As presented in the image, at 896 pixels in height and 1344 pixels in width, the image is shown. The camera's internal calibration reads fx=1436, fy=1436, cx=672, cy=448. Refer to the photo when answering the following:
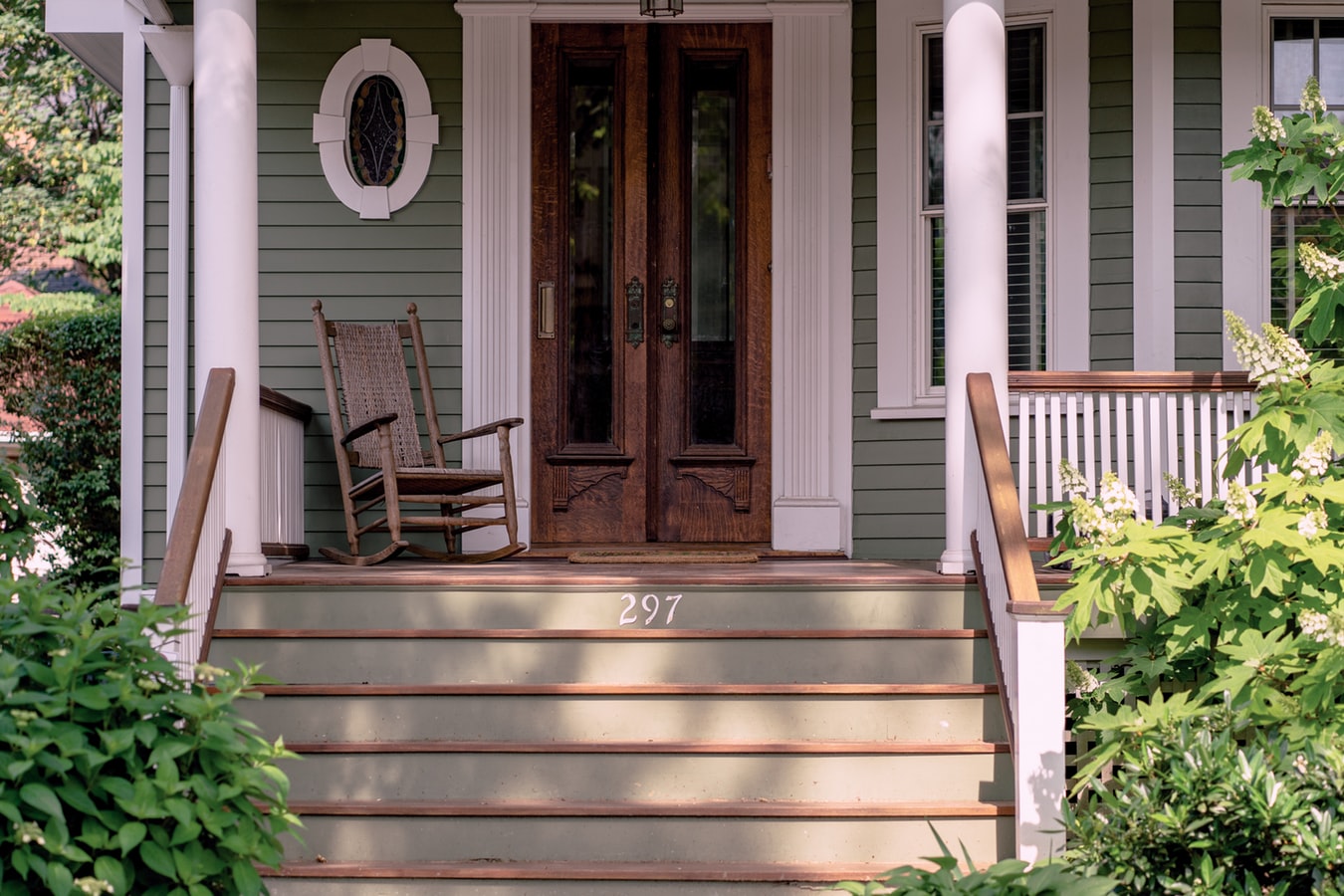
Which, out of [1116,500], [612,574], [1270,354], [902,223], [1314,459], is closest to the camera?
[1314,459]

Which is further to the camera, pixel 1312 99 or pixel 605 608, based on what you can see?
pixel 605 608

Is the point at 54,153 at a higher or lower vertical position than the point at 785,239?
higher

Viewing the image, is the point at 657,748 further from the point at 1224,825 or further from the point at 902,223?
the point at 902,223

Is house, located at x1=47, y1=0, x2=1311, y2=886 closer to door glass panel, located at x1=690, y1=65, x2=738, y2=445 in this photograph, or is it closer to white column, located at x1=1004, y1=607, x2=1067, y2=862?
door glass panel, located at x1=690, y1=65, x2=738, y2=445

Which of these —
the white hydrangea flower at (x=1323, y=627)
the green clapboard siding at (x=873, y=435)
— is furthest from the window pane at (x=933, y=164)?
the white hydrangea flower at (x=1323, y=627)

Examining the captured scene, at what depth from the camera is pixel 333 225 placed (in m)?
6.36

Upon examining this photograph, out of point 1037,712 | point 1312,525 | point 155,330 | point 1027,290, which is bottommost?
point 1037,712

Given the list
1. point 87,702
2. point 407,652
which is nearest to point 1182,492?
point 407,652

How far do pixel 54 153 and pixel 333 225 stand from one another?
1052cm

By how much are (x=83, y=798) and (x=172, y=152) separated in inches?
172

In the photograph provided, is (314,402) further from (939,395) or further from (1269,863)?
(1269,863)

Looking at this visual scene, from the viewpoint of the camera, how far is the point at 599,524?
21.1ft

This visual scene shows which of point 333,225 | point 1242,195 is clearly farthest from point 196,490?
point 1242,195

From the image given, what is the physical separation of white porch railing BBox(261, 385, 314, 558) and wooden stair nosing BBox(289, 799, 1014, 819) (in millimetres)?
1672
